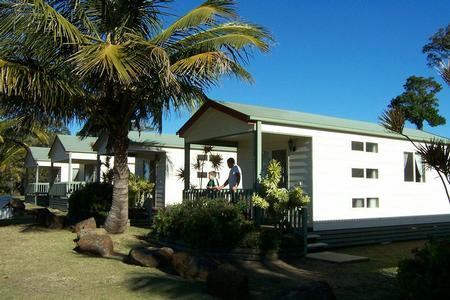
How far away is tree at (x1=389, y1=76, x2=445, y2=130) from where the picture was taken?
31391 millimetres

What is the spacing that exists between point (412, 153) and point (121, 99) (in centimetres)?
909

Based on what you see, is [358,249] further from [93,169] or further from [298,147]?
[93,169]

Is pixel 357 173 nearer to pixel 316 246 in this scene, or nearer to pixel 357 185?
pixel 357 185

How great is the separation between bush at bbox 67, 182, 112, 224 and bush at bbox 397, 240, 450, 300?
1154 cm

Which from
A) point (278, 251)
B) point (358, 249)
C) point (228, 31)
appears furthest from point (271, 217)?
point (228, 31)

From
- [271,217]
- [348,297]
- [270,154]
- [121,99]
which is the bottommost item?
[348,297]

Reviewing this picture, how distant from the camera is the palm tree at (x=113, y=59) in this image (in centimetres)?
1111

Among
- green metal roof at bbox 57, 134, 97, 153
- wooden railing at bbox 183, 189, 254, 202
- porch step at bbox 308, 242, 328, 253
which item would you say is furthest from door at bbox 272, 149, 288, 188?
green metal roof at bbox 57, 134, 97, 153

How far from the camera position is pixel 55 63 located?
1212cm

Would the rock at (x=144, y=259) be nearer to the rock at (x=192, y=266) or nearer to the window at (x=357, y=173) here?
the rock at (x=192, y=266)

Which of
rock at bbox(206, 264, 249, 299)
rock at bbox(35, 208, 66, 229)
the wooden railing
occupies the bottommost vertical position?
rock at bbox(206, 264, 249, 299)

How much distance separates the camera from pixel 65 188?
968 inches

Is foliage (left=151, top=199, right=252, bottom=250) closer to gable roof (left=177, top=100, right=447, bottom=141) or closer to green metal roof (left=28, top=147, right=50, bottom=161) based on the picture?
gable roof (left=177, top=100, right=447, bottom=141)

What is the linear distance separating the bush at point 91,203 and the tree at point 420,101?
849 inches
